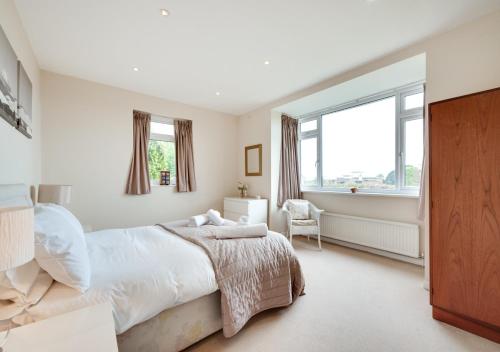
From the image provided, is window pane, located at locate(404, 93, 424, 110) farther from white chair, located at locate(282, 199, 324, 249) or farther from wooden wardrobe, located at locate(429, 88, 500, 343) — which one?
white chair, located at locate(282, 199, 324, 249)

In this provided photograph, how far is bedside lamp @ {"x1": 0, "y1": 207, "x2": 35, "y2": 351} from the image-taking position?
2.13ft

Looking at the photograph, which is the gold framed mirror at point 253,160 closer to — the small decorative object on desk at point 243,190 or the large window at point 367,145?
the small decorative object on desk at point 243,190

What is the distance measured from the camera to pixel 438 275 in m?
1.83

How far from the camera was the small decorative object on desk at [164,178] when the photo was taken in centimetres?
402

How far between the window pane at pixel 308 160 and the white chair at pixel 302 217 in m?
0.65

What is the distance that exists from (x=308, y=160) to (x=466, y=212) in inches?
116

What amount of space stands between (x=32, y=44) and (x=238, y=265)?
3233mm

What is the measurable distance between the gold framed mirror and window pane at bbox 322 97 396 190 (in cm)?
129

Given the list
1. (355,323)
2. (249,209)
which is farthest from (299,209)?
(355,323)

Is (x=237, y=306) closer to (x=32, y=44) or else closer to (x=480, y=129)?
(x=480, y=129)

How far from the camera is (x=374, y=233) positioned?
331 cm

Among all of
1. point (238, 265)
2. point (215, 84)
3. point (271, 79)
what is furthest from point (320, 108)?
point (238, 265)

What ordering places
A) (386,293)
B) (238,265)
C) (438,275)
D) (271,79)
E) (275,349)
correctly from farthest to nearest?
(271,79), (386,293), (438,275), (238,265), (275,349)

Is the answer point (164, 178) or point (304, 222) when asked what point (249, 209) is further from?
point (164, 178)
